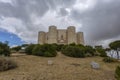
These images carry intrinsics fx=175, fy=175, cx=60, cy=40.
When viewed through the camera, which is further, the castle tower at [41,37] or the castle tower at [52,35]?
the castle tower at [41,37]

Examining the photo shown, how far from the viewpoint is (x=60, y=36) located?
169 feet

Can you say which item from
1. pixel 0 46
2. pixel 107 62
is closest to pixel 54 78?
pixel 107 62

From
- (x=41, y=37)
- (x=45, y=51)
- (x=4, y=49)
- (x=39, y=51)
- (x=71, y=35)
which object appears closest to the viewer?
(x=4, y=49)

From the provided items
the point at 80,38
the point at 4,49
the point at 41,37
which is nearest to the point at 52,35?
the point at 41,37

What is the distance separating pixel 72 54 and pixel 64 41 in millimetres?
26197

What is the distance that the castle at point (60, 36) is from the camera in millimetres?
51000

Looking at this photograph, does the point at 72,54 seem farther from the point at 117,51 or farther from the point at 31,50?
the point at 117,51

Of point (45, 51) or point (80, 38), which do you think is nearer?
point (45, 51)

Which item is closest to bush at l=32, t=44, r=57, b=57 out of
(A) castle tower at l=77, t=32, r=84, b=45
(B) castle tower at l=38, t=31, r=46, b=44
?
(B) castle tower at l=38, t=31, r=46, b=44

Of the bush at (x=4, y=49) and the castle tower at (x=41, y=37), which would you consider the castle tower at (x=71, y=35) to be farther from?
the bush at (x=4, y=49)

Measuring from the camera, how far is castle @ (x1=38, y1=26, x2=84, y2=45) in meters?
51.0

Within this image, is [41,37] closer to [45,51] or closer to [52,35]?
[52,35]

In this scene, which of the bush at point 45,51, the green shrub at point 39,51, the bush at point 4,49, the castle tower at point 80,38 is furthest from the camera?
the castle tower at point 80,38

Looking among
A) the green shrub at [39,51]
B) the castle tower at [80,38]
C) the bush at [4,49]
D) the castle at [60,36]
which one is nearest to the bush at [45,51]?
the green shrub at [39,51]
